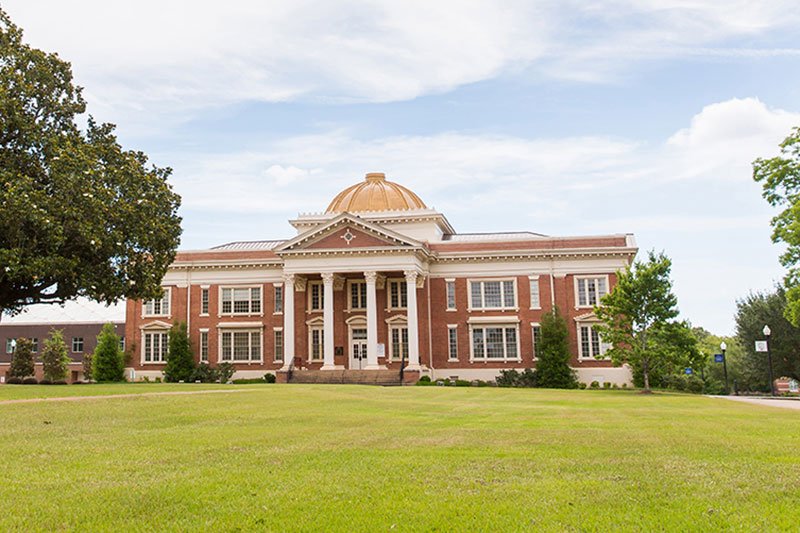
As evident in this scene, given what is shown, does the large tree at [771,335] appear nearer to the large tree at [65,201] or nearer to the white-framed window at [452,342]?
the white-framed window at [452,342]

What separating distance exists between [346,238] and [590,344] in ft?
60.9

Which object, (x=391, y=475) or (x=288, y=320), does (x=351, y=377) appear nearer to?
(x=288, y=320)

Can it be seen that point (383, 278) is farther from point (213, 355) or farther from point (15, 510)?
point (15, 510)

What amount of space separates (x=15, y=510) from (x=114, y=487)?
122cm

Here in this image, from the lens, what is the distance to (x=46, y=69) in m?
33.5

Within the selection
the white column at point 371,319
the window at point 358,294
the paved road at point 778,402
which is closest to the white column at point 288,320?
the window at point 358,294

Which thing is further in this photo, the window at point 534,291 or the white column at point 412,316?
the window at point 534,291

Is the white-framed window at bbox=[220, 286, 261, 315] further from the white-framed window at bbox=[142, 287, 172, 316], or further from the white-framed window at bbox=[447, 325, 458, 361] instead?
the white-framed window at bbox=[447, 325, 458, 361]

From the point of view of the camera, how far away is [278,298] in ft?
183

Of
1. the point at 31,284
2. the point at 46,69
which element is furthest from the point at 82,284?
the point at 46,69

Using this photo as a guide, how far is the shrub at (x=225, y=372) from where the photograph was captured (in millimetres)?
53000

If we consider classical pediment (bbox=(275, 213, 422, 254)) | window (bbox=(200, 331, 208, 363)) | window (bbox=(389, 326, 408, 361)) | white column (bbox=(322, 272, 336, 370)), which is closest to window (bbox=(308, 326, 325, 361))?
white column (bbox=(322, 272, 336, 370))

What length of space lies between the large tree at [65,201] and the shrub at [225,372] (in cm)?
1769

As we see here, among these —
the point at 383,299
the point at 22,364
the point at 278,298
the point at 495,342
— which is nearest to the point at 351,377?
the point at 383,299
